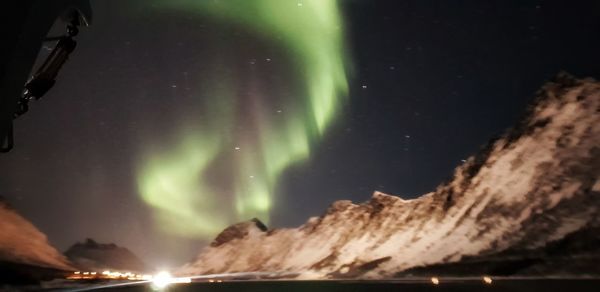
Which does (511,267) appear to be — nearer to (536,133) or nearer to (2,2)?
(536,133)

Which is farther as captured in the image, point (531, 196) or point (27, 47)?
point (531, 196)

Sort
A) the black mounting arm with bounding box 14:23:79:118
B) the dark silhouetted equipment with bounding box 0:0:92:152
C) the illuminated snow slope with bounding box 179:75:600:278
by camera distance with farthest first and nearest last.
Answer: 1. the illuminated snow slope with bounding box 179:75:600:278
2. the black mounting arm with bounding box 14:23:79:118
3. the dark silhouetted equipment with bounding box 0:0:92:152

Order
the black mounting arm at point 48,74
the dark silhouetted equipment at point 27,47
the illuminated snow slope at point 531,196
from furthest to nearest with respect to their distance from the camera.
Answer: the illuminated snow slope at point 531,196
the black mounting arm at point 48,74
the dark silhouetted equipment at point 27,47

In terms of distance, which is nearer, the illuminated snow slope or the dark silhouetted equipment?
the dark silhouetted equipment

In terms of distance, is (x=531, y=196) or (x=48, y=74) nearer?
(x=48, y=74)

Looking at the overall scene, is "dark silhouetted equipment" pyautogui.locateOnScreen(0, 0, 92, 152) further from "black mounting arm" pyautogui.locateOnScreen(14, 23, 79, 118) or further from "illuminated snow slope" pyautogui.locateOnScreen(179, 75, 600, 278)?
"illuminated snow slope" pyautogui.locateOnScreen(179, 75, 600, 278)

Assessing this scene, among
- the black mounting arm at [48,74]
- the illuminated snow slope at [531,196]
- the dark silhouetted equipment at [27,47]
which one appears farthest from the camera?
the illuminated snow slope at [531,196]

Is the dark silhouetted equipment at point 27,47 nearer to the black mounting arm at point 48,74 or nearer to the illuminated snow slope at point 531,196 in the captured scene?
the black mounting arm at point 48,74

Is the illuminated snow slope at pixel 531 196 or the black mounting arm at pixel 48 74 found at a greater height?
the illuminated snow slope at pixel 531 196

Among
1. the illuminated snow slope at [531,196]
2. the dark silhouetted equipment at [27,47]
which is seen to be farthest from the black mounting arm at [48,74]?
the illuminated snow slope at [531,196]

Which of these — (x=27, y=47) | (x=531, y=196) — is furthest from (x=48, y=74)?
(x=531, y=196)

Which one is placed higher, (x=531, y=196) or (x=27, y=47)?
(x=531, y=196)

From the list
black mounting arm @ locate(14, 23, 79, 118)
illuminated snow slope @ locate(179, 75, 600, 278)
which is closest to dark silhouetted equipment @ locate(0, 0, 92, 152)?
black mounting arm @ locate(14, 23, 79, 118)

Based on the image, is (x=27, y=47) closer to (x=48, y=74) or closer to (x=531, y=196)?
(x=48, y=74)
